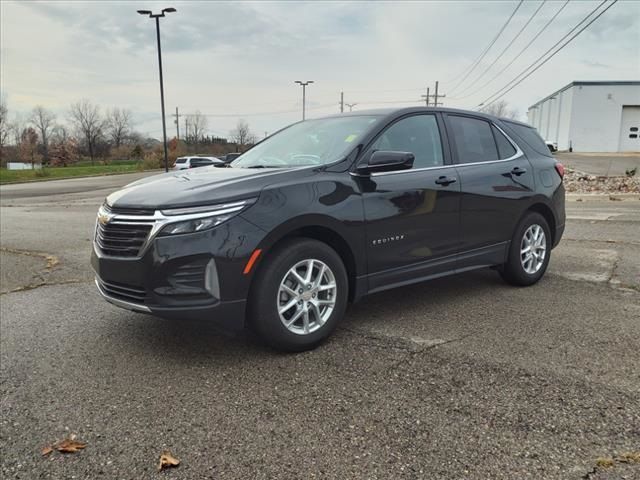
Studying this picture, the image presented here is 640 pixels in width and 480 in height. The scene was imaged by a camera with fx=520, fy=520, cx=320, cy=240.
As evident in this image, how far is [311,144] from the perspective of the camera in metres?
4.38

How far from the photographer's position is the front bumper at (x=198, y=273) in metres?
3.20

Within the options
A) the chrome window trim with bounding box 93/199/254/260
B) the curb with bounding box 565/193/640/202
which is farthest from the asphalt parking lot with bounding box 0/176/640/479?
the curb with bounding box 565/193/640/202

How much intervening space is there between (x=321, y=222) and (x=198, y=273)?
918 millimetres

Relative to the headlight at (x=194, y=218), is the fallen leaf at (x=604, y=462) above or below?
below

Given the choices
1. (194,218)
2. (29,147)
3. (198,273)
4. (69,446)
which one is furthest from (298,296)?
(29,147)

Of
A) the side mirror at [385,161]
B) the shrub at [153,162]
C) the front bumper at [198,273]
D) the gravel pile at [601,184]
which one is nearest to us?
the front bumper at [198,273]

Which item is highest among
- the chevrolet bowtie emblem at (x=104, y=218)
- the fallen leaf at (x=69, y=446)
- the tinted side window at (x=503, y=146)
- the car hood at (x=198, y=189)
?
the tinted side window at (x=503, y=146)

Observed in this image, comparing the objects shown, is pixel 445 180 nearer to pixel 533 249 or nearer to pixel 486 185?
pixel 486 185

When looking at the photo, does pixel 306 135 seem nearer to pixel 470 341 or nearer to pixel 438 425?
pixel 470 341

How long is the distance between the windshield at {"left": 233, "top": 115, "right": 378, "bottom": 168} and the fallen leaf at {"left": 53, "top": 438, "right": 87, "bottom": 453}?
92.6 inches

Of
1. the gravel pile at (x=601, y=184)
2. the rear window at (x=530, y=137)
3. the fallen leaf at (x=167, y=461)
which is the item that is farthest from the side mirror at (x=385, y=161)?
the gravel pile at (x=601, y=184)

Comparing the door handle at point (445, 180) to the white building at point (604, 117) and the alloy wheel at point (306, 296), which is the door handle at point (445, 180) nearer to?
the alloy wheel at point (306, 296)

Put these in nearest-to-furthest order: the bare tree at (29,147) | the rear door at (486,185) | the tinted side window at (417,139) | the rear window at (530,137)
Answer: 1. the tinted side window at (417,139)
2. the rear door at (486,185)
3. the rear window at (530,137)
4. the bare tree at (29,147)

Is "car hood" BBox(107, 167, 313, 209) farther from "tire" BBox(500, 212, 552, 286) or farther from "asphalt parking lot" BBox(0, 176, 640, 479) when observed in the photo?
"tire" BBox(500, 212, 552, 286)
